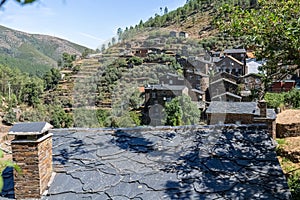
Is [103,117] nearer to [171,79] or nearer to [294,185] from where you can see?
[171,79]

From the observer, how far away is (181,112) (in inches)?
818

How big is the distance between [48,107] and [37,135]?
36.0m

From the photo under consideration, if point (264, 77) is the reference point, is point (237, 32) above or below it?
above

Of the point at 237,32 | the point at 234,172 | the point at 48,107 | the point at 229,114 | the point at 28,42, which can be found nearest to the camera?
the point at 234,172

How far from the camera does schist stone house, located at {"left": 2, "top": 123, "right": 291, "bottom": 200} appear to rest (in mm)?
3312

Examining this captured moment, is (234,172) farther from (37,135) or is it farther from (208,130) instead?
(37,135)

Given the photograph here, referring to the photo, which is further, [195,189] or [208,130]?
[208,130]

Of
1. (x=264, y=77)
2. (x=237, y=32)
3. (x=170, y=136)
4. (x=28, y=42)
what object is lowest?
(x=170, y=136)

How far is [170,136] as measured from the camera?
4.53 metres

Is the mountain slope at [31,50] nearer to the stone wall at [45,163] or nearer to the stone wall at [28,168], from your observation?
the stone wall at [45,163]

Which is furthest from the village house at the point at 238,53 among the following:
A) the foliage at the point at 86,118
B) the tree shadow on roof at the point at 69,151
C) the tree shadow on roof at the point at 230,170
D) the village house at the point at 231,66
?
the tree shadow on roof at the point at 69,151

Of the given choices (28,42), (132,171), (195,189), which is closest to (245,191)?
(195,189)

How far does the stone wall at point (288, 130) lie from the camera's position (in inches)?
490

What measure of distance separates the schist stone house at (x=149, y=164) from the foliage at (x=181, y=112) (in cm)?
1522
